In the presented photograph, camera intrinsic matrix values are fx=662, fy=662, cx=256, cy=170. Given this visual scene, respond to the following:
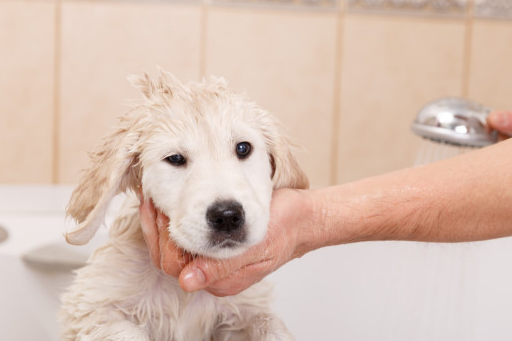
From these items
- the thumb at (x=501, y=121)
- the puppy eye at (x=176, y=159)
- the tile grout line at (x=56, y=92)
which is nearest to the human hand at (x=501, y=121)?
the thumb at (x=501, y=121)

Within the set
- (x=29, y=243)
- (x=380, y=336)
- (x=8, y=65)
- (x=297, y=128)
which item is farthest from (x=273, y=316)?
(x=8, y=65)

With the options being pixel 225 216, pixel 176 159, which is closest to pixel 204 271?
pixel 225 216

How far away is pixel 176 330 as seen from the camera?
4.22ft

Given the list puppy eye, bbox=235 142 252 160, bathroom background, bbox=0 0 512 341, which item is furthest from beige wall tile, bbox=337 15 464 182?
puppy eye, bbox=235 142 252 160

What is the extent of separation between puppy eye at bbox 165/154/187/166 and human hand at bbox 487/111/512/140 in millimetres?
795

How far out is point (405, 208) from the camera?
1.26 m

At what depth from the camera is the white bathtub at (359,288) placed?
175 centimetres

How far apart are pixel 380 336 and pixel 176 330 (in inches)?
26.4

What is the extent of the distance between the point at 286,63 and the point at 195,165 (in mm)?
1524

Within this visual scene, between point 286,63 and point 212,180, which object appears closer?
point 212,180

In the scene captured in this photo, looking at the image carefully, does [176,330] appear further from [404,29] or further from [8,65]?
[404,29]

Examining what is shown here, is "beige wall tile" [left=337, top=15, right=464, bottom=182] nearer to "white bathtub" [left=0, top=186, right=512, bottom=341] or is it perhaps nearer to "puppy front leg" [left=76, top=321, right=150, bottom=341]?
"white bathtub" [left=0, top=186, right=512, bottom=341]

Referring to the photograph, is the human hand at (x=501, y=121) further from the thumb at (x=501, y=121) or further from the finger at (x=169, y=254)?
the finger at (x=169, y=254)

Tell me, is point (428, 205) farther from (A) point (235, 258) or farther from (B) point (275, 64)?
(B) point (275, 64)
